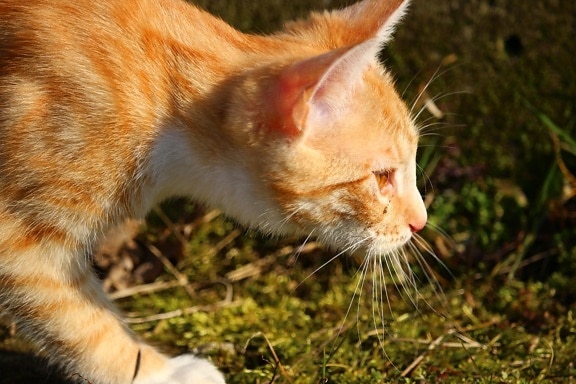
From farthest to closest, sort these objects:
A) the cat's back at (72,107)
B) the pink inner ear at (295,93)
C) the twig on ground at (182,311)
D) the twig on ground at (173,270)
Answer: the twig on ground at (173,270)
the twig on ground at (182,311)
the cat's back at (72,107)
the pink inner ear at (295,93)

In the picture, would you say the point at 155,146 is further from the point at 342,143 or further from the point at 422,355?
the point at 422,355

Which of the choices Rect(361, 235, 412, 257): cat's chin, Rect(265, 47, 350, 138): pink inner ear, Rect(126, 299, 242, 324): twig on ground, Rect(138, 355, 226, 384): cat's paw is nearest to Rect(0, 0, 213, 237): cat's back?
Rect(265, 47, 350, 138): pink inner ear

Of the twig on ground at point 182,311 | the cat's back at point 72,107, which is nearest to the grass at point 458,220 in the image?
the twig on ground at point 182,311

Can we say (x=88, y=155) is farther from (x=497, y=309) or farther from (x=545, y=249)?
(x=545, y=249)

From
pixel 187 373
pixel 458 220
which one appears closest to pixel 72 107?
pixel 187 373

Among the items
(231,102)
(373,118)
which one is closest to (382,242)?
(373,118)

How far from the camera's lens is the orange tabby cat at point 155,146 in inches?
61.6

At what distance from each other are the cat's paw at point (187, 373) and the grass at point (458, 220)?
0.38m

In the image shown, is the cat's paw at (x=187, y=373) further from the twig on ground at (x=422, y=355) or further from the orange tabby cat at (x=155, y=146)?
the twig on ground at (x=422, y=355)

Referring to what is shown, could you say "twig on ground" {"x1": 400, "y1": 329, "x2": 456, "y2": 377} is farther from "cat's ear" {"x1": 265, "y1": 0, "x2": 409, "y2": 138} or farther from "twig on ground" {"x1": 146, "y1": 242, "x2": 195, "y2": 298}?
"twig on ground" {"x1": 146, "y1": 242, "x2": 195, "y2": 298}

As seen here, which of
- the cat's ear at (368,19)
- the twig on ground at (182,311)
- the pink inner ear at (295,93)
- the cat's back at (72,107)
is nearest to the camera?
the pink inner ear at (295,93)

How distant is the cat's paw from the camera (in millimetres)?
1749

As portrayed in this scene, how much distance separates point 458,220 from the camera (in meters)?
2.56

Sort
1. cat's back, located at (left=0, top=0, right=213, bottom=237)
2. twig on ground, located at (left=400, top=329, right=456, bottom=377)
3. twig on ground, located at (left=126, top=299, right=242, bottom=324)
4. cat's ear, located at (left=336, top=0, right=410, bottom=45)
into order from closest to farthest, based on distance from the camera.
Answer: cat's back, located at (left=0, top=0, right=213, bottom=237) < cat's ear, located at (left=336, top=0, right=410, bottom=45) < twig on ground, located at (left=400, top=329, right=456, bottom=377) < twig on ground, located at (left=126, top=299, right=242, bottom=324)
